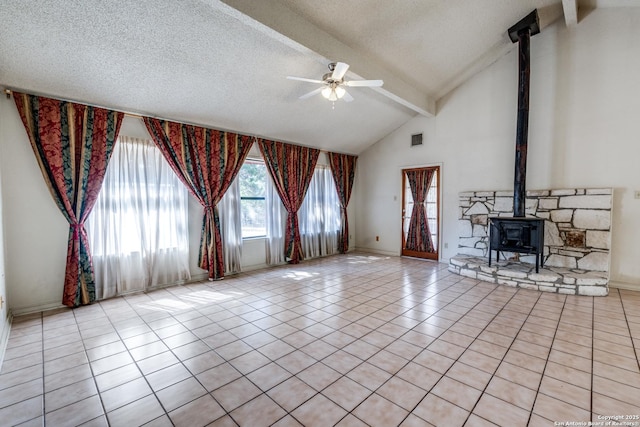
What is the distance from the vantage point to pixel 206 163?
4738 mm

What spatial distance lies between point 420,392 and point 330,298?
2.00 metres

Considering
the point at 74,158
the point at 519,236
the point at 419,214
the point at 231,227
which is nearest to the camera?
the point at 74,158

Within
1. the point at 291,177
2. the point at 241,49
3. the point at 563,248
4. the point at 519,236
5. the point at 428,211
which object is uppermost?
the point at 241,49

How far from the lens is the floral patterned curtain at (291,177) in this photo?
19.0 feet

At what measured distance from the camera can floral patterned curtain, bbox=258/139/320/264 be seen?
5781mm

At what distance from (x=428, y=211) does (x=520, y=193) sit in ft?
6.34

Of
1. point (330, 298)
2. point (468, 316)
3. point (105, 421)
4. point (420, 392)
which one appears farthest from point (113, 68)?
point (468, 316)

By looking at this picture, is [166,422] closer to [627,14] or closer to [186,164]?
[186,164]

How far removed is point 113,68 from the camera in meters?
3.21

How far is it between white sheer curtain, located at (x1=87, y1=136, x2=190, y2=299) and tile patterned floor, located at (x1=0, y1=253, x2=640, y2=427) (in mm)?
403

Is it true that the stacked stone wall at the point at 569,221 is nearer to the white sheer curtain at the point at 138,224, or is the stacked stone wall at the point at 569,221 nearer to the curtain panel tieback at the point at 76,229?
the white sheer curtain at the point at 138,224

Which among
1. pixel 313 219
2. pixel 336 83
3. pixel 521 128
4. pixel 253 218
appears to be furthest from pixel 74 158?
pixel 521 128

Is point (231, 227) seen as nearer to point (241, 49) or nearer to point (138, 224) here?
point (138, 224)

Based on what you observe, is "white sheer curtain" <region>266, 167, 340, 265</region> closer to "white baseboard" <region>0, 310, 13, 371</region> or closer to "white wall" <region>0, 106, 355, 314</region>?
"white wall" <region>0, 106, 355, 314</region>
